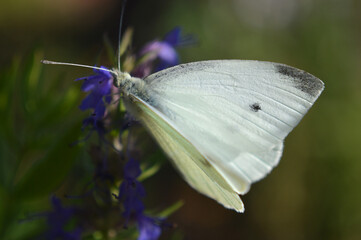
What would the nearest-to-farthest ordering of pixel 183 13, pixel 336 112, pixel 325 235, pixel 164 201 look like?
1. pixel 325 235
2. pixel 336 112
3. pixel 164 201
4. pixel 183 13

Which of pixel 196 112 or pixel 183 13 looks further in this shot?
pixel 183 13

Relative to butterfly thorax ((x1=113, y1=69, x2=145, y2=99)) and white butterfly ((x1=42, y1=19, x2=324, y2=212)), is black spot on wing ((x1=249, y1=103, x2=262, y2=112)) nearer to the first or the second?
white butterfly ((x1=42, y1=19, x2=324, y2=212))

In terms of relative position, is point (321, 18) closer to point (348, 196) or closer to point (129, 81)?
point (348, 196)

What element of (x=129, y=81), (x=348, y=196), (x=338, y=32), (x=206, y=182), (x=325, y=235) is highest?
(x=129, y=81)

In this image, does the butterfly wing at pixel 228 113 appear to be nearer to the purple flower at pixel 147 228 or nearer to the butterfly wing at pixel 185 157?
the butterfly wing at pixel 185 157

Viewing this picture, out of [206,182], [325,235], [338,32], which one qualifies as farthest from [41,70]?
[338,32]

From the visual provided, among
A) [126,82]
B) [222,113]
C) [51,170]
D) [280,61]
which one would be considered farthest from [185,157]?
[280,61]

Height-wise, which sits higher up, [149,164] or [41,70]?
[41,70]

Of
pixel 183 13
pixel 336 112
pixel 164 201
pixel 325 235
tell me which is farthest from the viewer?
pixel 183 13
